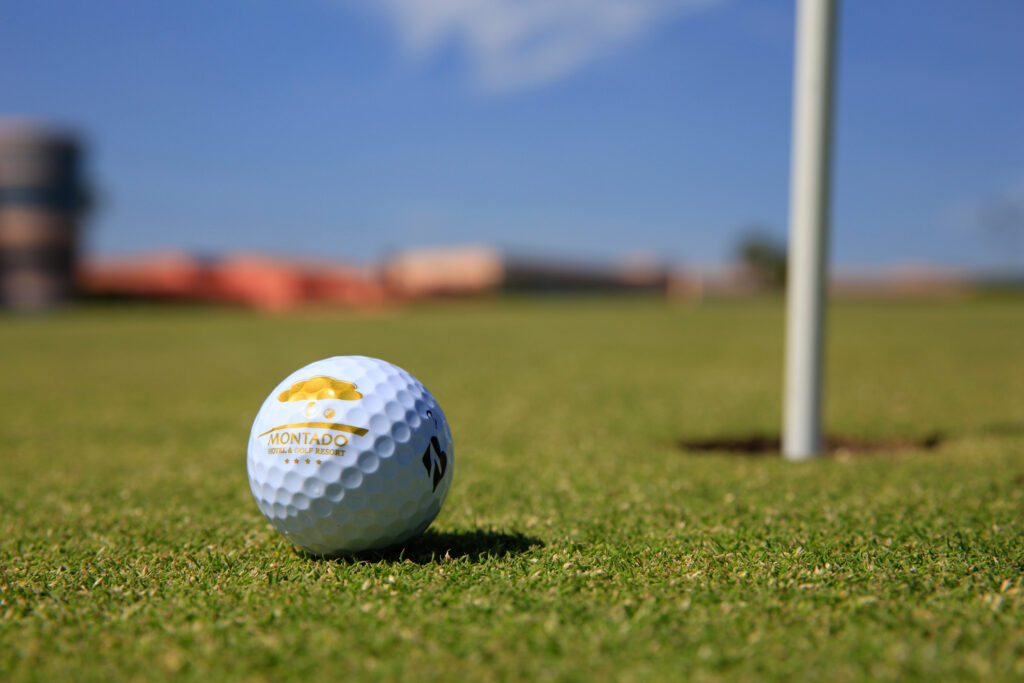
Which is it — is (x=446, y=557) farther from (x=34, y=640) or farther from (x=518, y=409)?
(x=518, y=409)

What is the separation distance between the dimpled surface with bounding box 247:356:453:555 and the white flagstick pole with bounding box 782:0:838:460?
270 cm

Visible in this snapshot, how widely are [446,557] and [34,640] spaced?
52.5 inches

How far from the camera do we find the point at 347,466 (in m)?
2.92

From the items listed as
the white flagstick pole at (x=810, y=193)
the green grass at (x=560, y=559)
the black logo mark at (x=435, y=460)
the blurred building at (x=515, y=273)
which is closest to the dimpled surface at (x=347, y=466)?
the black logo mark at (x=435, y=460)

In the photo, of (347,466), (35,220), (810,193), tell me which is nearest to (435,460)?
(347,466)

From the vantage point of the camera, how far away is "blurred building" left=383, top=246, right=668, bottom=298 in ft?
308

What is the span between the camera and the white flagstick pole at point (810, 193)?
4695 mm

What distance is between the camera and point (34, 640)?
2332 mm

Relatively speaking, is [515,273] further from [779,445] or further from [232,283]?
[779,445]

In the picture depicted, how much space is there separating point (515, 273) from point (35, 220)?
54040 mm

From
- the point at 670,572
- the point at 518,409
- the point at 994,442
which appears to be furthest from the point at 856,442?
the point at 670,572

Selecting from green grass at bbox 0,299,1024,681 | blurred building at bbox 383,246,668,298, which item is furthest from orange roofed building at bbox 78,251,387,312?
green grass at bbox 0,299,1024,681

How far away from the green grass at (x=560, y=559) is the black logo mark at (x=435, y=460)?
0.31 metres

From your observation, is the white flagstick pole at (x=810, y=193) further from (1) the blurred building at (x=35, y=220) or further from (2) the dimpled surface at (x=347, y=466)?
(1) the blurred building at (x=35, y=220)
